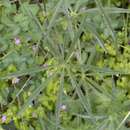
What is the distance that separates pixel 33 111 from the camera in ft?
5.83

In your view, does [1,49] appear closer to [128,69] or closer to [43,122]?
[43,122]

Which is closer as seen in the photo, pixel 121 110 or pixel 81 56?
pixel 121 110

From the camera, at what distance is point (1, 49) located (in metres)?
1.84

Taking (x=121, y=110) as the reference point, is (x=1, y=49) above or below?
above

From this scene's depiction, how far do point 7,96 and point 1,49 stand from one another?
→ 222 mm

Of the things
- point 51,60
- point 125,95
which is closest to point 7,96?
point 51,60

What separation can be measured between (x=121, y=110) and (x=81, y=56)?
0.33m

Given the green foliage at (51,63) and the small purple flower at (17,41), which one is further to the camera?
the small purple flower at (17,41)

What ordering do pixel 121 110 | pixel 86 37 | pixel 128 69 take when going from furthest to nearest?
pixel 86 37, pixel 128 69, pixel 121 110

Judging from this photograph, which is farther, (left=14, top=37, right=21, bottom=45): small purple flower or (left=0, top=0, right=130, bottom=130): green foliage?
(left=14, top=37, right=21, bottom=45): small purple flower

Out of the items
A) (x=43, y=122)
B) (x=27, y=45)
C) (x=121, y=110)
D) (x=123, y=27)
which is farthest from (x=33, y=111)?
(x=123, y=27)

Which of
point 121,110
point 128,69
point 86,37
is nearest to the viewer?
point 121,110

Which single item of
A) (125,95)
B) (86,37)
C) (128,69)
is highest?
(86,37)

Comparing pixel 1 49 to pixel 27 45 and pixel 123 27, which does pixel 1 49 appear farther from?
pixel 123 27
